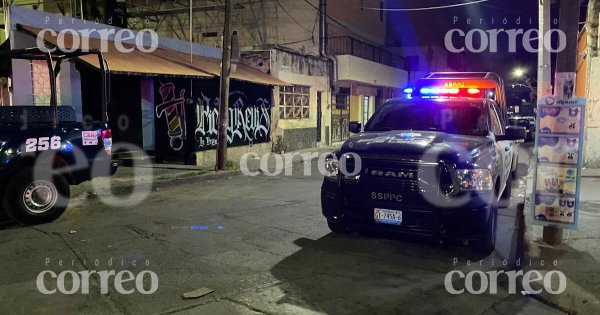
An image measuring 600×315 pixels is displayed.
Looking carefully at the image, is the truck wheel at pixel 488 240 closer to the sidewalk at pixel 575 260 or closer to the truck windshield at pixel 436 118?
the sidewalk at pixel 575 260

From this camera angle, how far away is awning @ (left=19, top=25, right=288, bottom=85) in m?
11.2

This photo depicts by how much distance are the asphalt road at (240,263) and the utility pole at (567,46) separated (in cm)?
46

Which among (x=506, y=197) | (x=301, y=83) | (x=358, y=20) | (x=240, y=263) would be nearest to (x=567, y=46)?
(x=506, y=197)

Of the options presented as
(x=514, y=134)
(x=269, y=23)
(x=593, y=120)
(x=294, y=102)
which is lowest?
(x=514, y=134)

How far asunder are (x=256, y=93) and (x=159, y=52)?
3.88 m

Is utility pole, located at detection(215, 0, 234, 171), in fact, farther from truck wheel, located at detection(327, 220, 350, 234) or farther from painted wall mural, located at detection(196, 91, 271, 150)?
truck wheel, located at detection(327, 220, 350, 234)

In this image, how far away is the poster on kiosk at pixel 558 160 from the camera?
→ 573 centimetres

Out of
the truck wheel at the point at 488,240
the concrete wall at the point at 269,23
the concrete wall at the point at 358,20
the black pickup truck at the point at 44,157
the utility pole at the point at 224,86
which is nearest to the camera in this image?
the truck wheel at the point at 488,240

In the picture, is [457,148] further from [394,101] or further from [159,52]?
[159,52]

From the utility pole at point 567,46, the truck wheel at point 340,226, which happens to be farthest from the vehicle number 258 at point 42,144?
the utility pole at point 567,46

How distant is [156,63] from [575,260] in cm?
1071

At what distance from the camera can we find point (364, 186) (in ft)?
17.8

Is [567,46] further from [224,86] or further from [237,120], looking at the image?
[237,120]

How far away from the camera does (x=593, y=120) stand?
43.2 feet
